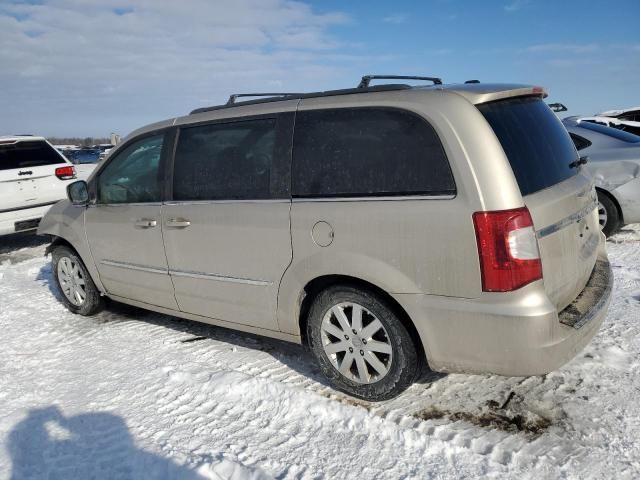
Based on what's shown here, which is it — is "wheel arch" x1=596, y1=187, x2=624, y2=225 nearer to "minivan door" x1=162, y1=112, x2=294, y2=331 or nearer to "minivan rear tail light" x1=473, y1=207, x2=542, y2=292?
"minivan rear tail light" x1=473, y1=207, x2=542, y2=292

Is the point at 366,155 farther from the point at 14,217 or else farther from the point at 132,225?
the point at 14,217

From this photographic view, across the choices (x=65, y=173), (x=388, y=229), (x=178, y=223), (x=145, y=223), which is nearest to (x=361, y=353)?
(x=388, y=229)

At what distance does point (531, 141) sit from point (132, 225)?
9.92 ft

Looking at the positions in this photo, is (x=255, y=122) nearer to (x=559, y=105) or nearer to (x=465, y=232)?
(x=465, y=232)

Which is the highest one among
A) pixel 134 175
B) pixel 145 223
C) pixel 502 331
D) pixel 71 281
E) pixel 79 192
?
pixel 134 175

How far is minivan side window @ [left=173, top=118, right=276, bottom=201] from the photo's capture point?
336 cm

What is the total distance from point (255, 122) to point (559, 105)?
236 cm

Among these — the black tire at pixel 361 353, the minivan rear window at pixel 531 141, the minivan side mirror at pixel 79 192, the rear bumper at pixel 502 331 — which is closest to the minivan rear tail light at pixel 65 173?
the minivan side mirror at pixel 79 192

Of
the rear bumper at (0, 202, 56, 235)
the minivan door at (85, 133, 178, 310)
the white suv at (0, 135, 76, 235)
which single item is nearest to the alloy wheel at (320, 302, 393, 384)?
the minivan door at (85, 133, 178, 310)

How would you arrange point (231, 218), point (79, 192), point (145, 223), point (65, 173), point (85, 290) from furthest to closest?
point (65, 173), point (85, 290), point (79, 192), point (145, 223), point (231, 218)

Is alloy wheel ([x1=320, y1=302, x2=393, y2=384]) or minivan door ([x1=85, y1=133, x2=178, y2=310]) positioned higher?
minivan door ([x1=85, y1=133, x2=178, y2=310])

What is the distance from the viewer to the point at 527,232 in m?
2.52

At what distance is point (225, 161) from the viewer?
3.57 metres

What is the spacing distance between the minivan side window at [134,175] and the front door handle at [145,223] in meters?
0.16
